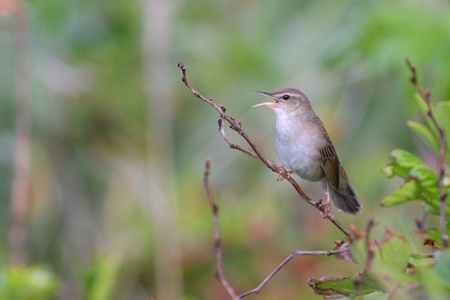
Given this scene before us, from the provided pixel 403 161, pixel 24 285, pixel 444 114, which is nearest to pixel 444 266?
pixel 403 161

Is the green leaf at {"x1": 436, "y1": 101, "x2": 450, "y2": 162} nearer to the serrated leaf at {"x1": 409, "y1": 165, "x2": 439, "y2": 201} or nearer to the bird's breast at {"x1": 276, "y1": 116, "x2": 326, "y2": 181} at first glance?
the serrated leaf at {"x1": 409, "y1": 165, "x2": 439, "y2": 201}

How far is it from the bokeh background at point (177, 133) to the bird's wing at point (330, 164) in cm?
85

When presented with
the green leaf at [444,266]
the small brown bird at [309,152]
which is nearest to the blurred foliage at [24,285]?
the small brown bird at [309,152]

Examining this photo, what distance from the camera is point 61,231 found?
7062 millimetres

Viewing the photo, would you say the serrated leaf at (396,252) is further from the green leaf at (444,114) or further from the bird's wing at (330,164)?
the bird's wing at (330,164)

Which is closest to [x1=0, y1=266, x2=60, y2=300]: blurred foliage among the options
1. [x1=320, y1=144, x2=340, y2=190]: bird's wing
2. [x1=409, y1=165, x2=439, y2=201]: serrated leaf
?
[x1=320, y1=144, x2=340, y2=190]: bird's wing

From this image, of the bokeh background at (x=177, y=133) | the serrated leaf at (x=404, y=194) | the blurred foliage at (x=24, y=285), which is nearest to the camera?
the serrated leaf at (x=404, y=194)

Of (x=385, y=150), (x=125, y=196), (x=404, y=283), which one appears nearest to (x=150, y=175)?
(x=125, y=196)

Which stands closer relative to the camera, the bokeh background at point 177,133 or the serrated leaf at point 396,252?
the serrated leaf at point 396,252

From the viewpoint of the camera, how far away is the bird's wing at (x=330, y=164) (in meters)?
3.95

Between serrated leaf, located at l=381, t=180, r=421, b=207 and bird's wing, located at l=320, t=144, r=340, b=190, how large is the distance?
1.79 m

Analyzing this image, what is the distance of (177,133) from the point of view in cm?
747

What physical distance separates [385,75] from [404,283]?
17.4 ft

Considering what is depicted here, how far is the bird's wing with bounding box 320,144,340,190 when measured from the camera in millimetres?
3951
